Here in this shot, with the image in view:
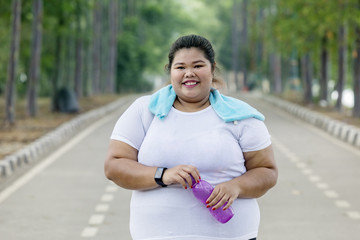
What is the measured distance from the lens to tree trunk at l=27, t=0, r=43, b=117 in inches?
1171

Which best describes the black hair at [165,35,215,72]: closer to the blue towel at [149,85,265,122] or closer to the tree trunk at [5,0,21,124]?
the blue towel at [149,85,265,122]

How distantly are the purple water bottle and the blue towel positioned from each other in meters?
0.30

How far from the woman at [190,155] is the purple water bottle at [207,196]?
0.08 ft

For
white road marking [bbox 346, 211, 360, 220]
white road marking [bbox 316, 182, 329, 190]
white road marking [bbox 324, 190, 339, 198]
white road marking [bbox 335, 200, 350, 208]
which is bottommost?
white road marking [bbox 316, 182, 329, 190]

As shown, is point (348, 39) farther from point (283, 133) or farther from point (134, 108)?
point (134, 108)

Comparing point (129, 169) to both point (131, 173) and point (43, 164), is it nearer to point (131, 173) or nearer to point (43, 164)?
point (131, 173)

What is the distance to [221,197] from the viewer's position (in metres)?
4.12

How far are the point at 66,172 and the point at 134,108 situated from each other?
11.7 metres

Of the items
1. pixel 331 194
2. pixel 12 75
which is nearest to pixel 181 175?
pixel 331 194

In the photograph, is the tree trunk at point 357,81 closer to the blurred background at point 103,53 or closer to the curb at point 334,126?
the blurred background at point 103,53

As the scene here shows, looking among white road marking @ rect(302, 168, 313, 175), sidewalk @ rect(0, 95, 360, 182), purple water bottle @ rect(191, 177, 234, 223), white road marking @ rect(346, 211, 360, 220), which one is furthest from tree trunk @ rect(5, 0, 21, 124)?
purple water bottle @ rect(191, 177, 234, 223)

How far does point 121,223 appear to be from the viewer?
34.6 feet

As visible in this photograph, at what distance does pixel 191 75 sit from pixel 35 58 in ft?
84.8

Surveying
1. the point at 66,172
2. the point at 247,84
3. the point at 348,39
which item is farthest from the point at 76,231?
the point at 247,84
